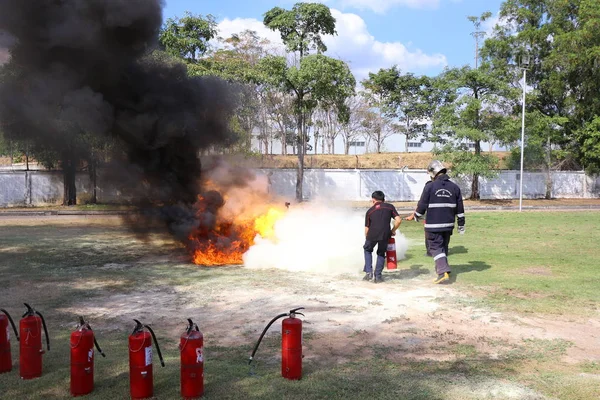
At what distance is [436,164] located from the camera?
9.84 meters

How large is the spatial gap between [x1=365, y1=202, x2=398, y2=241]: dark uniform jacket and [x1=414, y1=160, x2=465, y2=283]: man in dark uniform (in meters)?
0.58

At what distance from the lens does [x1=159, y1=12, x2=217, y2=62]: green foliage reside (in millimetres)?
26828

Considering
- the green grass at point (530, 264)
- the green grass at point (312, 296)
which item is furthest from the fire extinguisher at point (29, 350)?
the green grass at point (530, 264)

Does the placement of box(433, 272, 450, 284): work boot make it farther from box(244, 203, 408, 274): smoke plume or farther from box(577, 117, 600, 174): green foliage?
box(577, 117, 600, 174): green foliage

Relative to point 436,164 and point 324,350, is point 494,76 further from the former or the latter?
point 324,350

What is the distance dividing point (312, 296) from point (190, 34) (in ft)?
75.1

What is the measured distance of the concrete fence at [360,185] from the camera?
105 ft

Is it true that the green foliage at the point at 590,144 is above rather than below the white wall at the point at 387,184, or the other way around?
above

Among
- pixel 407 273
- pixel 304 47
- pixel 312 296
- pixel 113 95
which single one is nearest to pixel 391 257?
pixel 407 273

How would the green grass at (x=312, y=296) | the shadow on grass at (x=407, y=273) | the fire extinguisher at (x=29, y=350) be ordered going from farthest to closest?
the shadow on grass at (x=407, y=273)
the fire extinguisher at (x=29, y=350)
the green grass at (x=312, y=296)

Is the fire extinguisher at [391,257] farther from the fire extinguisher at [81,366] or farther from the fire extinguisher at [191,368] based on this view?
the fire extinguisher at [81,366]

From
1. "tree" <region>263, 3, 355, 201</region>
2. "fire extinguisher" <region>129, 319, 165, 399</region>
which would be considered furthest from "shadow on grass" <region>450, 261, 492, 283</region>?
"tree" <region>263, 3, 355, 201</region>

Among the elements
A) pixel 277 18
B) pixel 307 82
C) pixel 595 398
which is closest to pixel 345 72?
pixel 307 82

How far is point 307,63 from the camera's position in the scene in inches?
1125
